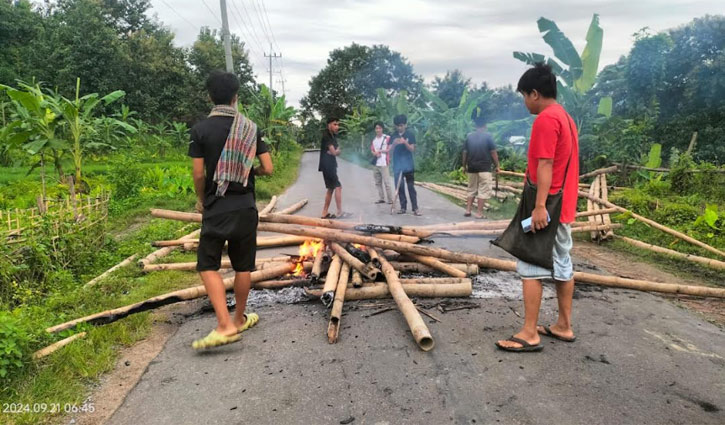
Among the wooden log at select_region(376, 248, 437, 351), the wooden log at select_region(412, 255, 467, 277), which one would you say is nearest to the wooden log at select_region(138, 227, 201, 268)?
the wooden log at select_region(376, 248, 437, 351)

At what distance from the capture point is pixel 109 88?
29.2 m

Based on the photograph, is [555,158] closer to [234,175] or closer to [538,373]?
[538,373]

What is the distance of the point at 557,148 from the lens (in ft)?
10.8

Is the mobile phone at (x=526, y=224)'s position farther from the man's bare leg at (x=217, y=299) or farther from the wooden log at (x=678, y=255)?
the wooden log at (x=678, y=255)

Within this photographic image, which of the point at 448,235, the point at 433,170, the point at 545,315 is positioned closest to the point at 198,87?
the point at 433,170

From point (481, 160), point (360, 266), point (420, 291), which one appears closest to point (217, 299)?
point (360, 266)

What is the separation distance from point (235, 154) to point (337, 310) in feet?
5.11

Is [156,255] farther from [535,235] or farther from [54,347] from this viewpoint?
[535,235]

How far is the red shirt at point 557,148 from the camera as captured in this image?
321 cm

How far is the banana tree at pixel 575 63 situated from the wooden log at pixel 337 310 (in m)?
10.7

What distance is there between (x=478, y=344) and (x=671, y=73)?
69.4ft

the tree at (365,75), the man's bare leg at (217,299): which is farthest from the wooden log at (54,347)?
the tree at (365,75)

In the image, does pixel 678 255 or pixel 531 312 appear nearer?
pixel 531 312

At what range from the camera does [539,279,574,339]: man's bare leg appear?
3.54 metres
